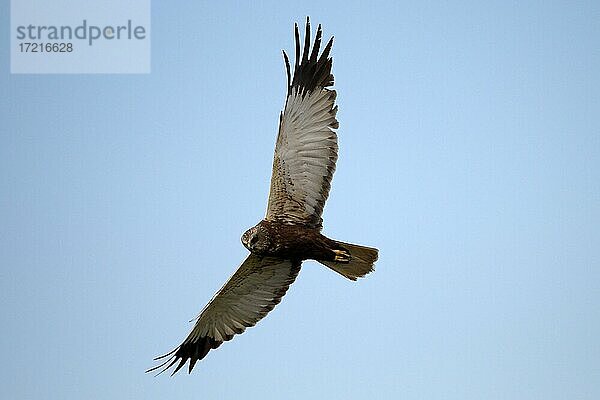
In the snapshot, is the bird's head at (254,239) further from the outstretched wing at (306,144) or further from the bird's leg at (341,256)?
the bird's leg at (341,256)

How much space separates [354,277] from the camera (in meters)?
14.4

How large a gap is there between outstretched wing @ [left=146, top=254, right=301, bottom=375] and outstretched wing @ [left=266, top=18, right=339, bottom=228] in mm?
752

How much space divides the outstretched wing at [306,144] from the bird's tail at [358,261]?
75 centimetres

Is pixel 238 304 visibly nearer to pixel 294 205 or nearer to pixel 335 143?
pixel 294 205

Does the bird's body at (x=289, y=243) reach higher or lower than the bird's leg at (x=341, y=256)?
higher

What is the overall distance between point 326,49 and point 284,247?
2.77m

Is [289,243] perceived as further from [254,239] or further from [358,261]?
[358,261]

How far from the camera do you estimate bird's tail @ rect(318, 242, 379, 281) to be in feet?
47.1

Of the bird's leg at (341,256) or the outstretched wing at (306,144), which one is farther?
the outstretched wing at (306,144)

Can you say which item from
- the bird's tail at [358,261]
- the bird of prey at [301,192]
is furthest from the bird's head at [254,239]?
the bird's tail at [358,261]

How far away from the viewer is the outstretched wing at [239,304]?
49.8ft

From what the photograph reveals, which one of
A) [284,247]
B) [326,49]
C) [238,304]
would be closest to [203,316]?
[238,304]

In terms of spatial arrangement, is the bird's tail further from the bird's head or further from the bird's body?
the bird's head

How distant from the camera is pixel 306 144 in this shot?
48.4ft
